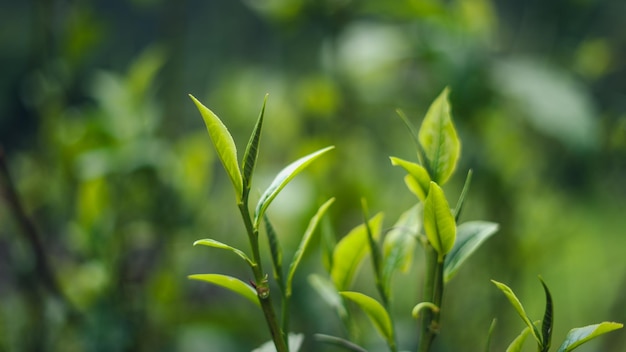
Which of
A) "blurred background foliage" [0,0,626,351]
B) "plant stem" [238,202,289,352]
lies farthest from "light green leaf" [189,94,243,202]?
"blurred background foliage" [0,0,626,351]

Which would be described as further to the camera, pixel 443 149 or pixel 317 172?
pixel 317 172

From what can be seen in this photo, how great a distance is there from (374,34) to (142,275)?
357 mm

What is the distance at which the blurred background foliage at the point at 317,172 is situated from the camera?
0.51 m

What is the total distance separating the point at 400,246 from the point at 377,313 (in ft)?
0.12

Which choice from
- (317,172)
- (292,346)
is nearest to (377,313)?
(292,346)

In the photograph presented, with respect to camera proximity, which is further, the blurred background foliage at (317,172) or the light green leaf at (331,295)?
the blurred background foliage at (317,172)

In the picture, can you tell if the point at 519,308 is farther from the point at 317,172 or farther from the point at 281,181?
the point at 317,172

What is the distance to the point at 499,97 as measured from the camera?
63 cm

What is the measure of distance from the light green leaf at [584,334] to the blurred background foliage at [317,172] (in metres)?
0.32

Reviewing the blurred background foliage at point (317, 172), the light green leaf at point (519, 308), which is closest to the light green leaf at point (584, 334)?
the light green leaf at point (519, 308)

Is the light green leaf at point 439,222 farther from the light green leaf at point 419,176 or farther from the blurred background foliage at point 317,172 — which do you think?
the blurred background foliage at point 317,172

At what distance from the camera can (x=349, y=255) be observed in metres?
0.24

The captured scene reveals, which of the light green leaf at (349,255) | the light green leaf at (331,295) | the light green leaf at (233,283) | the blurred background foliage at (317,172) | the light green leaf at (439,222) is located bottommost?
the blurred background foliage at (317,172)

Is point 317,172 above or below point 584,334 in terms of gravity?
below
